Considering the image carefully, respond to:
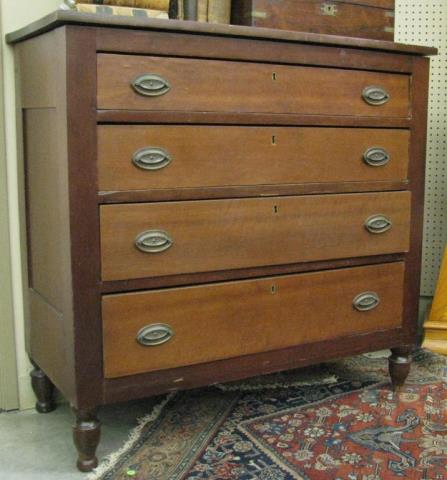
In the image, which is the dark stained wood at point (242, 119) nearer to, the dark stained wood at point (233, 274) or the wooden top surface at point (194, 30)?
the wooden top surface at point (194, 30)

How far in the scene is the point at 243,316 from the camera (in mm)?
1940

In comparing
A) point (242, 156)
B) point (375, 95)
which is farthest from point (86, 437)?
point (375, 95)

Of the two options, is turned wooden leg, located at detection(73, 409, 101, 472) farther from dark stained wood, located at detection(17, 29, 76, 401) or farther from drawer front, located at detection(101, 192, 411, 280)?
drawer front, located at detection(101, 192, 411, 280)

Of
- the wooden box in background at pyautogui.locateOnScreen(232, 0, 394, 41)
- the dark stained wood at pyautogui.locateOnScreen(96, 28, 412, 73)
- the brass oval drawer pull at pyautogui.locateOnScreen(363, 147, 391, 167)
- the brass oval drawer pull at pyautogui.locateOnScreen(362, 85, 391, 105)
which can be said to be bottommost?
the brass oval drawer pull at pyautogui.locateOnScreen(363, 147, 391, 167)

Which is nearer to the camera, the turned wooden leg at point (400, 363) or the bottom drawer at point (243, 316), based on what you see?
the bottom drawer at point (243, 316)

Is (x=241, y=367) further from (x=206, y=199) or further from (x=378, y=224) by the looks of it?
(x=378, y=224)

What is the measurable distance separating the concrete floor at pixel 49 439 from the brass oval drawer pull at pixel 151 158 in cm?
77

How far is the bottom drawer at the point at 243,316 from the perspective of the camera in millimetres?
1785

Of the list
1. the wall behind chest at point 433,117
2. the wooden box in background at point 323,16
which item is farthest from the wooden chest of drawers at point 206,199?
the wall behind chest at point 433,117

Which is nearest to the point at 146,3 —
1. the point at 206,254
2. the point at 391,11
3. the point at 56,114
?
the point at 56,114

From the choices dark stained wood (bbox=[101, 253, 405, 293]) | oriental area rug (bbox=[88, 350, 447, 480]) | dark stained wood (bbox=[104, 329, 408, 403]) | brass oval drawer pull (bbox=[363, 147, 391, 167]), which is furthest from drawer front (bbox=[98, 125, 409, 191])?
oriental area rug (bbox=[88, 350, 447, 480])

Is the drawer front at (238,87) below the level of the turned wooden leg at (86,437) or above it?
above

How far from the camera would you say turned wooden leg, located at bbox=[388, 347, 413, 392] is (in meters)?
2.30

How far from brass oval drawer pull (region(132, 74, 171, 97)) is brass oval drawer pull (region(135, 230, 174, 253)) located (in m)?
0.33
